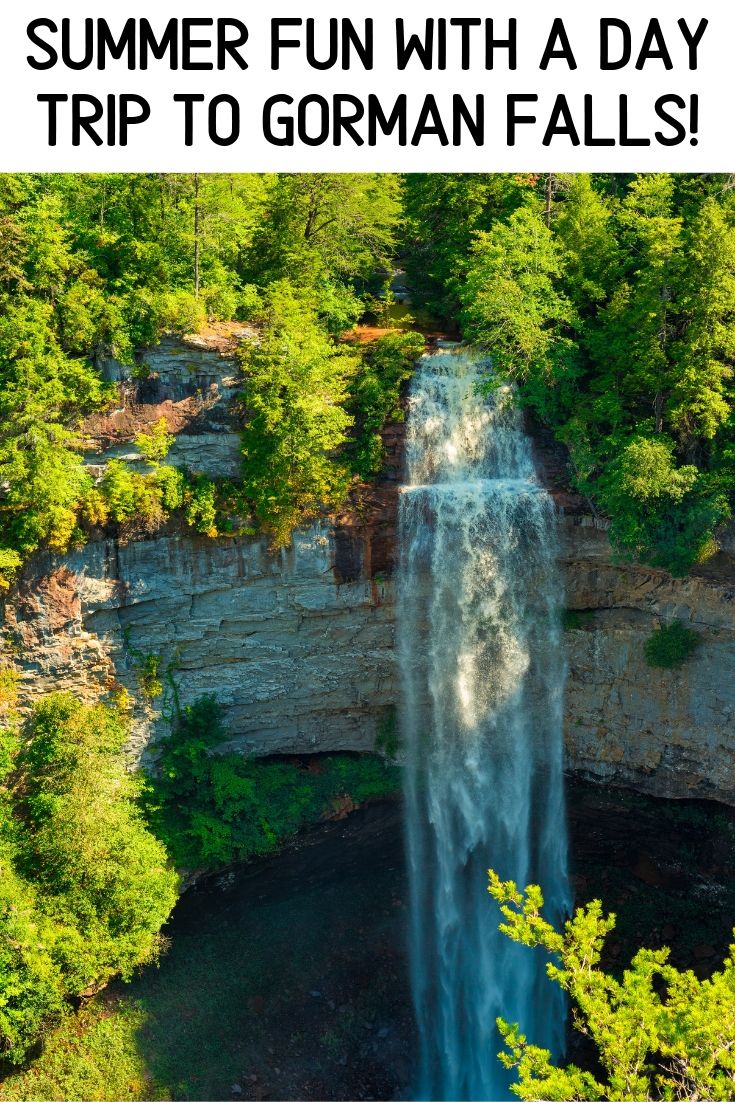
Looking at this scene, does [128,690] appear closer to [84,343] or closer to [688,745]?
[84,343]

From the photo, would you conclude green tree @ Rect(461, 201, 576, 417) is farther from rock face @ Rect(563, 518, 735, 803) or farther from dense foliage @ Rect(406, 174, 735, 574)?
rock face @ Rect(563, 518, 735, 803)

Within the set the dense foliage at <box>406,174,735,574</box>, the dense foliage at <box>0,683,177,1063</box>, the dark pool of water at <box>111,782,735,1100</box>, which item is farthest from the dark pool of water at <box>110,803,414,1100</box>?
the dense foliage at <box>406,174,735,574</box>

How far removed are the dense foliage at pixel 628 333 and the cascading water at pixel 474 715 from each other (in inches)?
52.3

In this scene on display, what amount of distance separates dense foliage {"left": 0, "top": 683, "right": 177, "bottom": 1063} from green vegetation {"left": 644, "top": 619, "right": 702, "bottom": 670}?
11495 millimetres

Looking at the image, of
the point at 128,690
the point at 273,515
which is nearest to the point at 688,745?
the point at 273,515

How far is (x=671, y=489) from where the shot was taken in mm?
18891

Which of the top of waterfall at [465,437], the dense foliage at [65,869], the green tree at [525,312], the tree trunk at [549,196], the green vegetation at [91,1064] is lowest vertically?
the green vegetation at [91,1064]

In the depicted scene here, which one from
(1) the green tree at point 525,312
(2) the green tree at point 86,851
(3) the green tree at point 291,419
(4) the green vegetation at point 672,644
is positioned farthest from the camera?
(1) the green tree at point 525,312

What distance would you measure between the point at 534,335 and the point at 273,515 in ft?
22.7

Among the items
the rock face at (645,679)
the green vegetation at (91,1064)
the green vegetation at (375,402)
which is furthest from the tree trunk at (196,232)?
the green vegetation at (91,1064)

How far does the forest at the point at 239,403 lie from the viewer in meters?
18.7

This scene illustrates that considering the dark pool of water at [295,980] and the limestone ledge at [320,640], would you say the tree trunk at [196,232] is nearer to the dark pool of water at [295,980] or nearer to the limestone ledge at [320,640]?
the limestone ledge at [320,640]

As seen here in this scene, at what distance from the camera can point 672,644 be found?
20.5 metres

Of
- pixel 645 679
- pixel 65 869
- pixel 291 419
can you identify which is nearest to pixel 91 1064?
pixel 65 869
